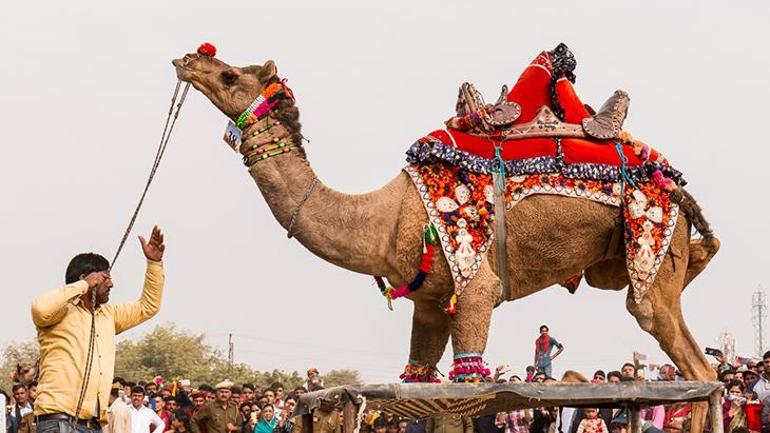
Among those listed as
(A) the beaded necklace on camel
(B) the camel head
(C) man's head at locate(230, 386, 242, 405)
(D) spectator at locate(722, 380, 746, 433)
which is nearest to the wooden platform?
(A) the beaded necklace on camel

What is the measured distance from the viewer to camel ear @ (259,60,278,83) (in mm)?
12031

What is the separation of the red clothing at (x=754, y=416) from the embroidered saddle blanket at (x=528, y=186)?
350 centimetres

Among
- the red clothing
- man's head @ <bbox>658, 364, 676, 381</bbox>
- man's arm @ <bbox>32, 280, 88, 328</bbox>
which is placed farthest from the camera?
man's head @ <bbox>658, 364, 676, 381</bbox>

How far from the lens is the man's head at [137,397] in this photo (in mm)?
18844

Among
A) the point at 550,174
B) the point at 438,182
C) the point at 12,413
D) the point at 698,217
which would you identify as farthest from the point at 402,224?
the point at 12,413

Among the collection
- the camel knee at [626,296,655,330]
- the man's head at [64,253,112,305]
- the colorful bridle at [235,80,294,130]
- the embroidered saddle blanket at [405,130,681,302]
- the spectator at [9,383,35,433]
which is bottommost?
the spectator at [9,383,35,433]

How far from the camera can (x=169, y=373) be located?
162ft

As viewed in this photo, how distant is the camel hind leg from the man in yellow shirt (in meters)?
4.87

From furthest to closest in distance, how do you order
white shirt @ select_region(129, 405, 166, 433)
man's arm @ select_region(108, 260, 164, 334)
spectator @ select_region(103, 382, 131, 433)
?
white shirt @ select_region(129, 405, 166, 433), spectator @ select_region(103, 382, 131, 433), man's arm @ select_region(108, 260, 164, 334)

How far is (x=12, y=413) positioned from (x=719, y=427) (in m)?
9.82

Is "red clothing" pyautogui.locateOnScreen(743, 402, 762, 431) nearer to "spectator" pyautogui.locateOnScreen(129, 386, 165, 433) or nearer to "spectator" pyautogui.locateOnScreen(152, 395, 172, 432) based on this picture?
A: "spectator" pyautogui.locateOnScreen(129, 386, 165, 433)

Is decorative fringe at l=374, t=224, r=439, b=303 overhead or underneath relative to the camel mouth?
underneath

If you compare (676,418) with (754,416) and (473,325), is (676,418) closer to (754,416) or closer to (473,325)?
(754,416)

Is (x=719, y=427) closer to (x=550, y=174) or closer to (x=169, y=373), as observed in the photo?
(x=550, y=174)
